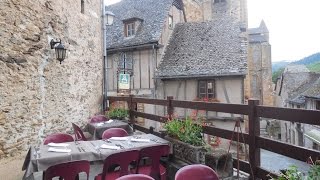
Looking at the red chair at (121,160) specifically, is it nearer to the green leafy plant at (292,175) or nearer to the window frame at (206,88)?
the green leafy plant at (292,175)

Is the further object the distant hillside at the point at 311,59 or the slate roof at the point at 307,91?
the distant hillside at the point at 311,59

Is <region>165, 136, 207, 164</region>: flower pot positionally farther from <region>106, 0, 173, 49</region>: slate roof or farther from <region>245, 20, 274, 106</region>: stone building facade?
<region>245, 20, 274, 106</region>: stone building facade

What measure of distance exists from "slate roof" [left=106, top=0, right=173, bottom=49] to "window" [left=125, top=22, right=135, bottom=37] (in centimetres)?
27

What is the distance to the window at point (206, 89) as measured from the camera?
12.8 m

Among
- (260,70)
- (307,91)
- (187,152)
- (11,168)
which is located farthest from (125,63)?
(260,70)

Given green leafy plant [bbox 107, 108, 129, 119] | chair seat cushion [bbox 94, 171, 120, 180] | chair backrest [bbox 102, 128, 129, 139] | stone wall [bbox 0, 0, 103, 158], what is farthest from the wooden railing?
stone wall [bbox 0, 0, 103, 158]

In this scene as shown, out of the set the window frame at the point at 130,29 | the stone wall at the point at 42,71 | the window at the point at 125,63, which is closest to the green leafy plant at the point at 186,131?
the stone wall at the point at 42,71

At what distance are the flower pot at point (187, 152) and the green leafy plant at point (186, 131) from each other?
0.08 m

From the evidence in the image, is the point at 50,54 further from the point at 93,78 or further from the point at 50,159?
the point at 50,159

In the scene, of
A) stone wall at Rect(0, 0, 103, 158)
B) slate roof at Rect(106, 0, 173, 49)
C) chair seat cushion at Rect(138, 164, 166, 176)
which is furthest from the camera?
slate roof at Rect(106, 0, 173, 49)

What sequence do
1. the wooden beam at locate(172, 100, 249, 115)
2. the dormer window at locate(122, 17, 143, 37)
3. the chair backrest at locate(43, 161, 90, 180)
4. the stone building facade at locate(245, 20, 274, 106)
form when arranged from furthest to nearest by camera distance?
the stone building facade at locate(245, 20, 274, 106), the dormer window at locate(122, 17, 143, 37), the wooden beam at locate(172, 100, 249, 115), the chair backrest at locate(43, 161, 90, 180)

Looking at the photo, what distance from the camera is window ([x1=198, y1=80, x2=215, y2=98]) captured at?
42.1 ft

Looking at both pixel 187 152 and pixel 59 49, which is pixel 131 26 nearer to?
pixel 59 49

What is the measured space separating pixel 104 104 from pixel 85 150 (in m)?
6.13
